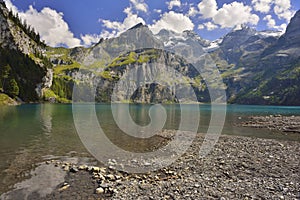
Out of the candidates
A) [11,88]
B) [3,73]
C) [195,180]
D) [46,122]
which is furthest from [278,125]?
[3,73]

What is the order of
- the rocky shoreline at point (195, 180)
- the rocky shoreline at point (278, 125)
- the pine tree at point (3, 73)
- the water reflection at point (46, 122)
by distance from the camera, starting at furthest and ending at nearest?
the pine tree at point (3, 73), the rocky shoreline at point (278, 125), the water reflection at point (46, 122), the rocky shoreline at point (195, 180)

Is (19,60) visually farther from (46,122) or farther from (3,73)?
(46,122)

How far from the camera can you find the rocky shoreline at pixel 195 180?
12820mm

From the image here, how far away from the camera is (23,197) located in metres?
12.6

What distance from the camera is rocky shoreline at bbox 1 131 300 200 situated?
1282cm

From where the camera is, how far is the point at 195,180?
1499 cm

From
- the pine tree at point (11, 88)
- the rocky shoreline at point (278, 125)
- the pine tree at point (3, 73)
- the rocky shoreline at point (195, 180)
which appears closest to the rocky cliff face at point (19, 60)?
the pine tree at point (3, 73)

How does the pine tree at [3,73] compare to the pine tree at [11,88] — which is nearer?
the pine tree at [11,88]

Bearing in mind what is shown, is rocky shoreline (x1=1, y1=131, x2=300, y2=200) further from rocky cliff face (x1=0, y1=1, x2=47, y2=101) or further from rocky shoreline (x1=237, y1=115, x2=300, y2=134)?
rocky cliff face (x1=0, y1=1, x2=47, y2=101)

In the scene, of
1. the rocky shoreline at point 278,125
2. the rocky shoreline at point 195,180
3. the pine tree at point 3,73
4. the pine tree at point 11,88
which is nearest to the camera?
the rocky shoreline at point 195,180

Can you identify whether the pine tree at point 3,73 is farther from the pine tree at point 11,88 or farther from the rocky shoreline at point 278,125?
the rocky shoreline at point 278,125

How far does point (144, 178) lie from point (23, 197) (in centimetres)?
793

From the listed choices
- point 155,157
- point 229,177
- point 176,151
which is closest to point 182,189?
point 229,177

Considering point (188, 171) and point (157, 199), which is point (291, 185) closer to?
point (188, 171)
